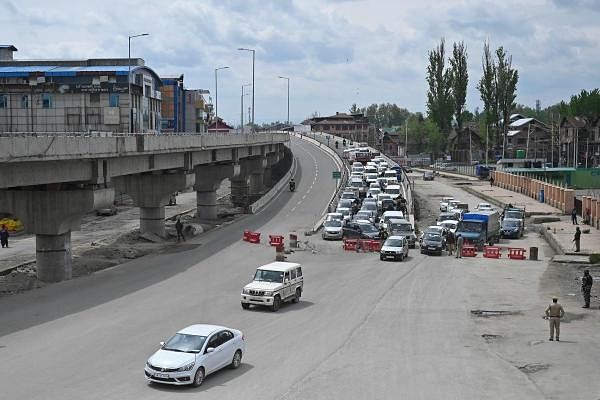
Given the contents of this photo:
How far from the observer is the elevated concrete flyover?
34250 millimetres

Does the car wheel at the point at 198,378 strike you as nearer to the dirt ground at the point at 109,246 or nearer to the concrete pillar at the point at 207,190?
the dirt ground at the point at 109,246

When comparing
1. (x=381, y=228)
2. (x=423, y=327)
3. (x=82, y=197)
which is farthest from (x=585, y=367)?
(x=381, y=228)

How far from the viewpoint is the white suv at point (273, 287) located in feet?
102

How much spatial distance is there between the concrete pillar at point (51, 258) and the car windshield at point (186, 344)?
67.9ft

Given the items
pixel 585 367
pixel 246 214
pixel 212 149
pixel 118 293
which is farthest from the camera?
pixel 246 214

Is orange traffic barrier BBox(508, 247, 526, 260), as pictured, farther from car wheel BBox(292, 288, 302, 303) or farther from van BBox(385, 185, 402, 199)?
van BBox(385, 185, 402, 199)

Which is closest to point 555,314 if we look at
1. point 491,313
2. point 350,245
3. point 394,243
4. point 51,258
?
point 491,313

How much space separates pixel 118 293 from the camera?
35.8 metres

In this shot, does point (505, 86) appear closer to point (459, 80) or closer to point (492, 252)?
point (459, 80)

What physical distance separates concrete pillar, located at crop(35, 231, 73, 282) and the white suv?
12.6 meters

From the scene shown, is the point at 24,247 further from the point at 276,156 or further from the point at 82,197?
the point at 276,156

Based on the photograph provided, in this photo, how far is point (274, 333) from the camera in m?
27.6

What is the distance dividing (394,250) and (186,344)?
1045 inches

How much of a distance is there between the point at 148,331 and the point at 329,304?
856cm
